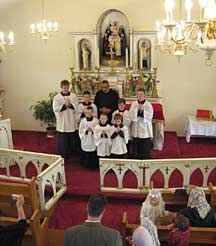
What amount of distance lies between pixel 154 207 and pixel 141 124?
8.77ft

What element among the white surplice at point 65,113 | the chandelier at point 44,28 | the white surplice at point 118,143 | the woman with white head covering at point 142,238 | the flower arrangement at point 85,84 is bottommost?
the woman with white head covering at point 142,238

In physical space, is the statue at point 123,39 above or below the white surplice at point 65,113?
above

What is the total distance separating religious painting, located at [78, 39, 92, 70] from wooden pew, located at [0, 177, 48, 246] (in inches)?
196

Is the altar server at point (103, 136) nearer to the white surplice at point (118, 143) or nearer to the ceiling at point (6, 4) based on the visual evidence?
the white surplice at point (118, 143)

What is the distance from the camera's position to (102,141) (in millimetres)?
6457

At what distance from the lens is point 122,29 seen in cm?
911

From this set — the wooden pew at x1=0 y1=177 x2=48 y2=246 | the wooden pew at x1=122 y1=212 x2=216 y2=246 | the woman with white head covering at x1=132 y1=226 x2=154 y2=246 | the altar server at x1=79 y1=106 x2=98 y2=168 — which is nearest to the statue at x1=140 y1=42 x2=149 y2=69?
the altar server at x1=79 y1=106 x2=98 y2=168

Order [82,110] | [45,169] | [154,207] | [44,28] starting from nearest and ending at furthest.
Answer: [154,207] → [45,169] → [82,110] → [44,28]

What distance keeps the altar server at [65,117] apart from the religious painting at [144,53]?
8.89 ft

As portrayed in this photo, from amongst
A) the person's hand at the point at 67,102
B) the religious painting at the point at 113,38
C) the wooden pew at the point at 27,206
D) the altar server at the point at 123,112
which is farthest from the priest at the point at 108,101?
the wooden pew at the point at 27,206

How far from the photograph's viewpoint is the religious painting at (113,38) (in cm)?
907

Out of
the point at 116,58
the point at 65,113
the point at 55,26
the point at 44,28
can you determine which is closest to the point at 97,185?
the point at 65,113

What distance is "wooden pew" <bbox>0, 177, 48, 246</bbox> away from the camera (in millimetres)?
4367

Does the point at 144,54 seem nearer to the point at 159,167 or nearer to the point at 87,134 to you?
the point at 87,134
